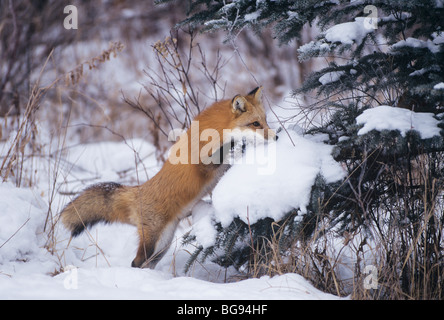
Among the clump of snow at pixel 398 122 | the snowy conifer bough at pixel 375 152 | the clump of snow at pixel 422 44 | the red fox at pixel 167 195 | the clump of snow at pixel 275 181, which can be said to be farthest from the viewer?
the red fox at pixel 167 195

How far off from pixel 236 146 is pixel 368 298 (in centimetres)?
191

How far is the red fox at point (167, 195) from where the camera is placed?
423 centimetres

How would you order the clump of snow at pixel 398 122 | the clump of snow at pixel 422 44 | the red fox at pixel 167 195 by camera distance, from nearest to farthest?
the clump of snow at pixel 398 122 → the clump of snow at pixel 422 44 → the red fox at pixel 167 195

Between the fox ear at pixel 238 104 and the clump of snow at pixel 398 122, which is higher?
the fox ear at pixel 238 104

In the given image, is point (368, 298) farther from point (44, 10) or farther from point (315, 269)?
point (44, 10)

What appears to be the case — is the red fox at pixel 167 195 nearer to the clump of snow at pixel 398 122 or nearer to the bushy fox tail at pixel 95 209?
the bushy fox tail at pixel 95 209

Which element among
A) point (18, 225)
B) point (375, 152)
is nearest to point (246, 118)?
point (375, 152)

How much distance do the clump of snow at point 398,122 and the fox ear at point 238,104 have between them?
1.72 metres

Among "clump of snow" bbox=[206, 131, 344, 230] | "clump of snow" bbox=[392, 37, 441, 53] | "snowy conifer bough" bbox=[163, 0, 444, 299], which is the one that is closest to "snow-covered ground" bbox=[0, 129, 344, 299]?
"clump of snow" bbox=[206, 131, 344, 230]

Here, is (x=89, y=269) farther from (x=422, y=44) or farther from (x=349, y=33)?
(x=422, y=44)

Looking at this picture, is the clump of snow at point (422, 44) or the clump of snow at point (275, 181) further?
the clump of snow at point (275, 181)

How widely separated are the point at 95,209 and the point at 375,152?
9.20 ft

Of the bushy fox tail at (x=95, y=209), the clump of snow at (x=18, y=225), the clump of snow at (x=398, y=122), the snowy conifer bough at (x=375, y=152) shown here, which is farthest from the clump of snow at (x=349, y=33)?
the clump of snow at (x=18, y=225)
